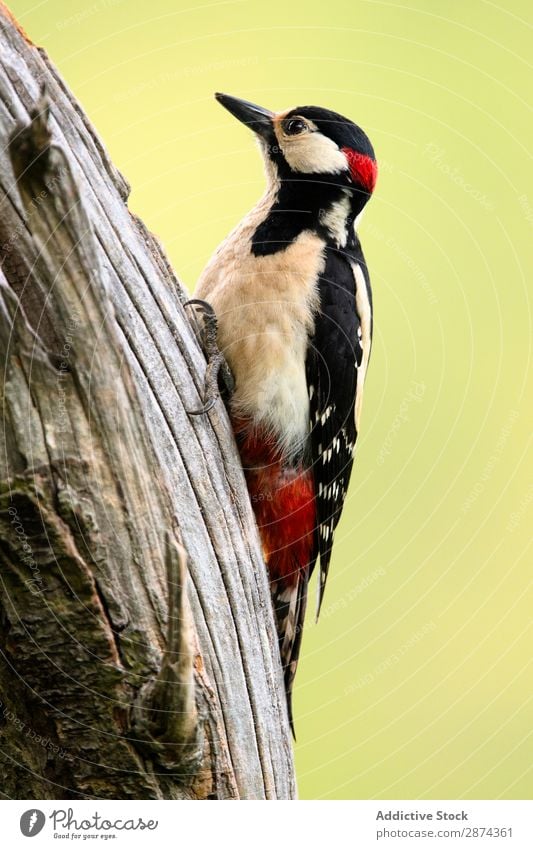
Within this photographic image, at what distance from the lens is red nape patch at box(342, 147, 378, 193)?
3.02 m

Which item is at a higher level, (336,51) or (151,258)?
(336,51)

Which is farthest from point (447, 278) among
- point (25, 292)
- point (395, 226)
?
point (25, 292)

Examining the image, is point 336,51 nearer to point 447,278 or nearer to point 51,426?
point 447,278

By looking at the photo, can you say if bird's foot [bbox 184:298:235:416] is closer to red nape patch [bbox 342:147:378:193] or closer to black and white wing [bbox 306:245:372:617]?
black and white wing [bbox 306:245:372:617]

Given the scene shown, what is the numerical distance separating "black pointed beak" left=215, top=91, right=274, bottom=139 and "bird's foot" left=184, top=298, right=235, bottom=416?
0.83 m

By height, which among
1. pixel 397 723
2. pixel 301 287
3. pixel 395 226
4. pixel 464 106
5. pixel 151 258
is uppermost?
pixel 464 106

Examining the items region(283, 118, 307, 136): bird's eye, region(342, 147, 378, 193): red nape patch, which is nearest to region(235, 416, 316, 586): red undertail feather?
region(342, 147, 378, 193): red nape patch

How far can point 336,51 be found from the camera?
3.55 meters

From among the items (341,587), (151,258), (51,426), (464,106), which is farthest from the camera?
(464,106)

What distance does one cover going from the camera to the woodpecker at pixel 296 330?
8.77 feet

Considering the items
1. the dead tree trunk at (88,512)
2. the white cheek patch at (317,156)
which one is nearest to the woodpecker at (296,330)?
the white cheek patch at (317,156)

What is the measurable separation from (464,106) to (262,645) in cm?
232
